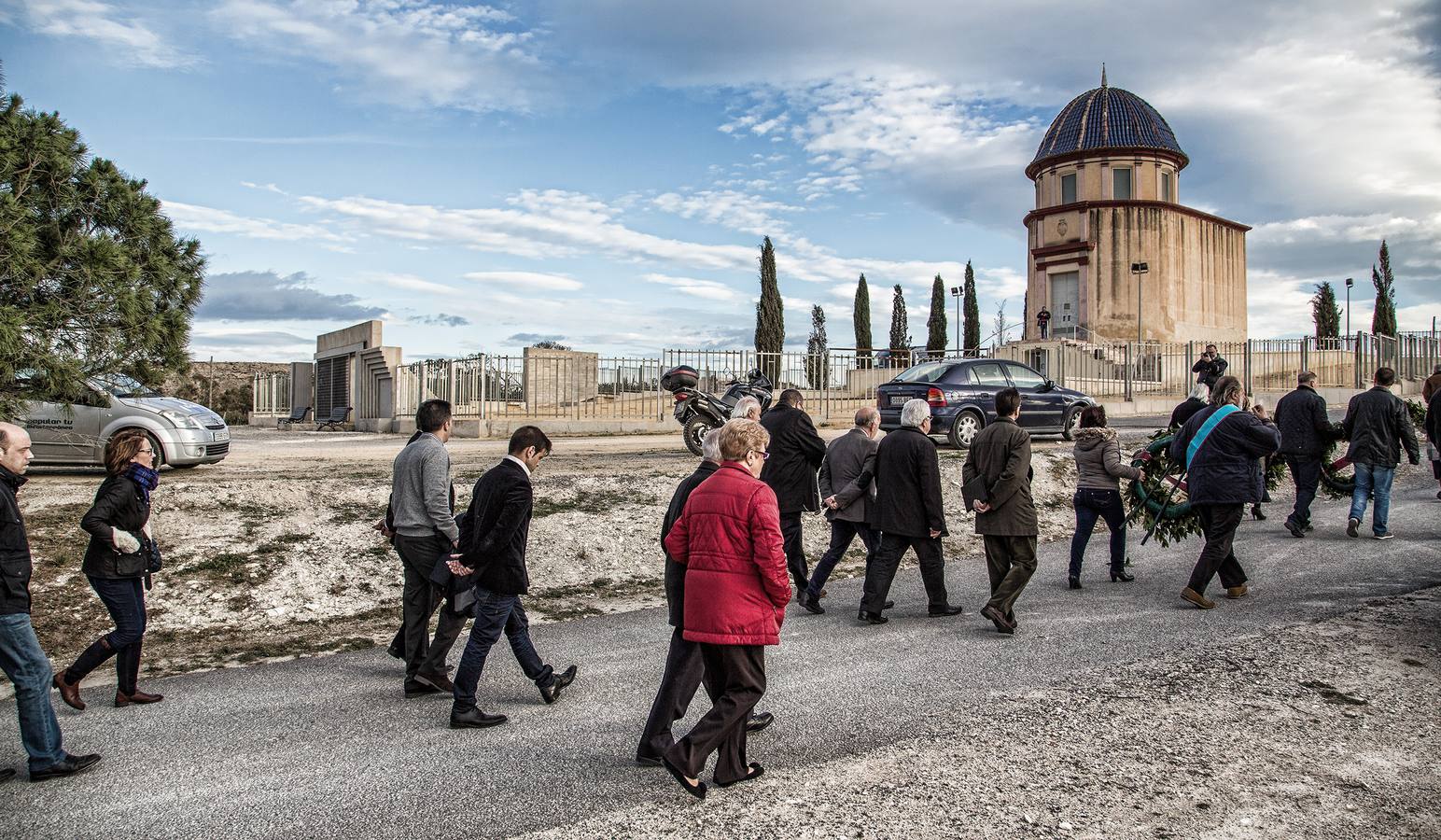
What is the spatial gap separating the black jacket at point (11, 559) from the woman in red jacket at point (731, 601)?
3136 mm

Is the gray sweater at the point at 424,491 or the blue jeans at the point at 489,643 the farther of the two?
the gray sweater at the point at 424,491

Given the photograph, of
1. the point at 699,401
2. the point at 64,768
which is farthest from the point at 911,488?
the point at 699,401

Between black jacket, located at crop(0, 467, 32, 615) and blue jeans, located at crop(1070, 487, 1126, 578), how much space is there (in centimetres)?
746

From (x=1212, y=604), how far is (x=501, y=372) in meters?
17.5

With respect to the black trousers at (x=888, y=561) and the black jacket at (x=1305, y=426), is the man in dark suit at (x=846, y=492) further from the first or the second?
the black jacket at (x=1305, y=426)

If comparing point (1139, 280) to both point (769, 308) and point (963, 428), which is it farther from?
point (963, 428)

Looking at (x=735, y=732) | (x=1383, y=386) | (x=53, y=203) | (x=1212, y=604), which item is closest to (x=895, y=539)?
(x=1212, y=604)

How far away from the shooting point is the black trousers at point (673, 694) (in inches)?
183

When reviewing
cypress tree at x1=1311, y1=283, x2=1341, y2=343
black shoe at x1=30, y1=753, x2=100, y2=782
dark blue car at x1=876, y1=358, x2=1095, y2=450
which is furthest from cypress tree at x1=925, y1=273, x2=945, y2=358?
black shoe at x1=30, y1=753, x2=100, y2=782

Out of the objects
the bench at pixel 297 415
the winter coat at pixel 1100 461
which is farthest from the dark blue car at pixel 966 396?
the bench at pixel 297 415

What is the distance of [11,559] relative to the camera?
452 cm

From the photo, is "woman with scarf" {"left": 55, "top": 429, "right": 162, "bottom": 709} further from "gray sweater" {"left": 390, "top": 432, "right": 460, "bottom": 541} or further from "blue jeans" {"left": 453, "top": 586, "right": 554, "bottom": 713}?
"blue jeans" {"left": 453, "top": 586, "right": 554, "bottom": 713}

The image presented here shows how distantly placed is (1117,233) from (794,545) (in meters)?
42.2

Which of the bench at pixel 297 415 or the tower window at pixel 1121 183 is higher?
the tower window at pixel 1121 183
